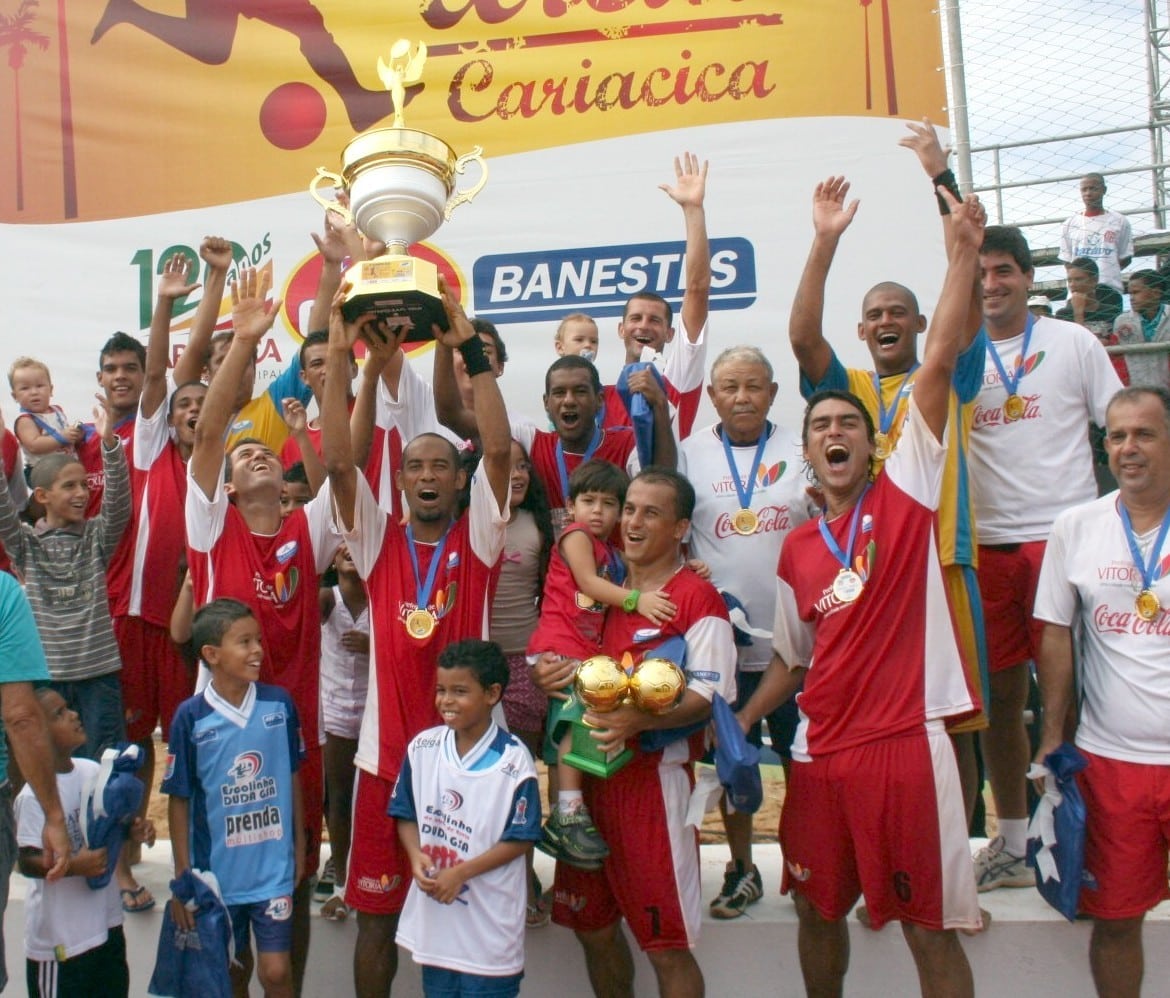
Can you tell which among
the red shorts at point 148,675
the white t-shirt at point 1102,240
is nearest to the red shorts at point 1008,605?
the red shorts at point 148,675

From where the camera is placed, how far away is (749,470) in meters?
3.97

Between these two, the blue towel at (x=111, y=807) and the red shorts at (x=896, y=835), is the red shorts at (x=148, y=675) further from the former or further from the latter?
the red shorts at (x=896, y=835)

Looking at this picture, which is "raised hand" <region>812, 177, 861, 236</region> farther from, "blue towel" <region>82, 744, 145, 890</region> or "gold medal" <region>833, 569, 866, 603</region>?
"blue towel" <region>82, 744, 145, 890</region>

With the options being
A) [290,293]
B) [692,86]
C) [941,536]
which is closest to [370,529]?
[941,536]

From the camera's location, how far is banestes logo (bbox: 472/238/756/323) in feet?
20.2

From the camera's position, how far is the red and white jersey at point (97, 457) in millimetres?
4709

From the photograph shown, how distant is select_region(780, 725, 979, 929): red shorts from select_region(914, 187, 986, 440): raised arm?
920 mm

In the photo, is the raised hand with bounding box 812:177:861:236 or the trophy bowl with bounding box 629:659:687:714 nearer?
the trophy bowl with bounding box 629:659:687:714

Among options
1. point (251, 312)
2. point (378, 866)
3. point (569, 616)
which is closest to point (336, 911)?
point (378, 866)

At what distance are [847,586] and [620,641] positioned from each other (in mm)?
702

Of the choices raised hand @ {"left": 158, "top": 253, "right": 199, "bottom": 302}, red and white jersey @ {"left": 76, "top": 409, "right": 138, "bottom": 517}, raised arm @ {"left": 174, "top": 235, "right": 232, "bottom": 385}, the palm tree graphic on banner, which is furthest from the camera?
the palm tree graphic on banner

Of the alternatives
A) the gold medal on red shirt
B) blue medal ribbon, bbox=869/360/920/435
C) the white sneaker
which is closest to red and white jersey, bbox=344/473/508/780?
blue medal ribbon, bbox=869/360/920/435

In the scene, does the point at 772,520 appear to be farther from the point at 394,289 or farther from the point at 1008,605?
the point at 394,289

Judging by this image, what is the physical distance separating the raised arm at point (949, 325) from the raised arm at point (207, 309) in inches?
103
